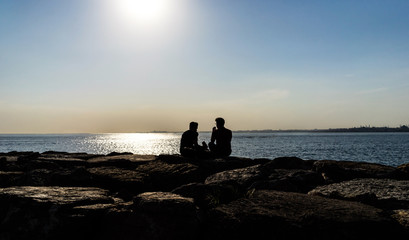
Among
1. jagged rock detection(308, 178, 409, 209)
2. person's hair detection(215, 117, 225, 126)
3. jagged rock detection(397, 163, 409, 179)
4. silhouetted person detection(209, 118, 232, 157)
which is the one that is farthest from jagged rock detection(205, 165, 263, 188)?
person's hair detection(215, 117, 225, 126)

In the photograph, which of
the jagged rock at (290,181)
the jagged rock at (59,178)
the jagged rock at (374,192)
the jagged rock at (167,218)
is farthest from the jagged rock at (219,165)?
the jagged rock at (167,218)

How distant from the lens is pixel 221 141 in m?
9.91

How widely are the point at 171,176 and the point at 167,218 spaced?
9.16 ft

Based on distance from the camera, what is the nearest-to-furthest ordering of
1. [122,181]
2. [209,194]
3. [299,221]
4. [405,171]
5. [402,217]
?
[299,221] < [402,217] < [209,194] < [122,181] < [405,171]

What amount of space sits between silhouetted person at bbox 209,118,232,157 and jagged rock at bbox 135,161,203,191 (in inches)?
123

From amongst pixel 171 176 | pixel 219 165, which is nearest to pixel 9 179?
pixel 171 176

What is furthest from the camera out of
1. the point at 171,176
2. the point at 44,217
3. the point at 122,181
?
the point at 171,176

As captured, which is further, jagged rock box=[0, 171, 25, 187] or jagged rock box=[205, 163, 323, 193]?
jagged rock box=[0, 171, 25, 187]

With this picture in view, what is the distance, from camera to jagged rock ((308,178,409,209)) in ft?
13.1

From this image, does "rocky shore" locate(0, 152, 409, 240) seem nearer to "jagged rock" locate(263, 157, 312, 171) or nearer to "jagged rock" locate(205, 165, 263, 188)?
"jagged rock" locate(205, 165, 263, 188)

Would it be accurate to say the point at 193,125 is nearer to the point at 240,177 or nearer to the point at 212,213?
the point at 240,177

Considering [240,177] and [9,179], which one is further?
[9,179]

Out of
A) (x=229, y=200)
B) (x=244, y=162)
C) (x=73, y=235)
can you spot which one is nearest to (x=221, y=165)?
(x=244, y=162)

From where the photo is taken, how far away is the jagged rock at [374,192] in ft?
13.1
